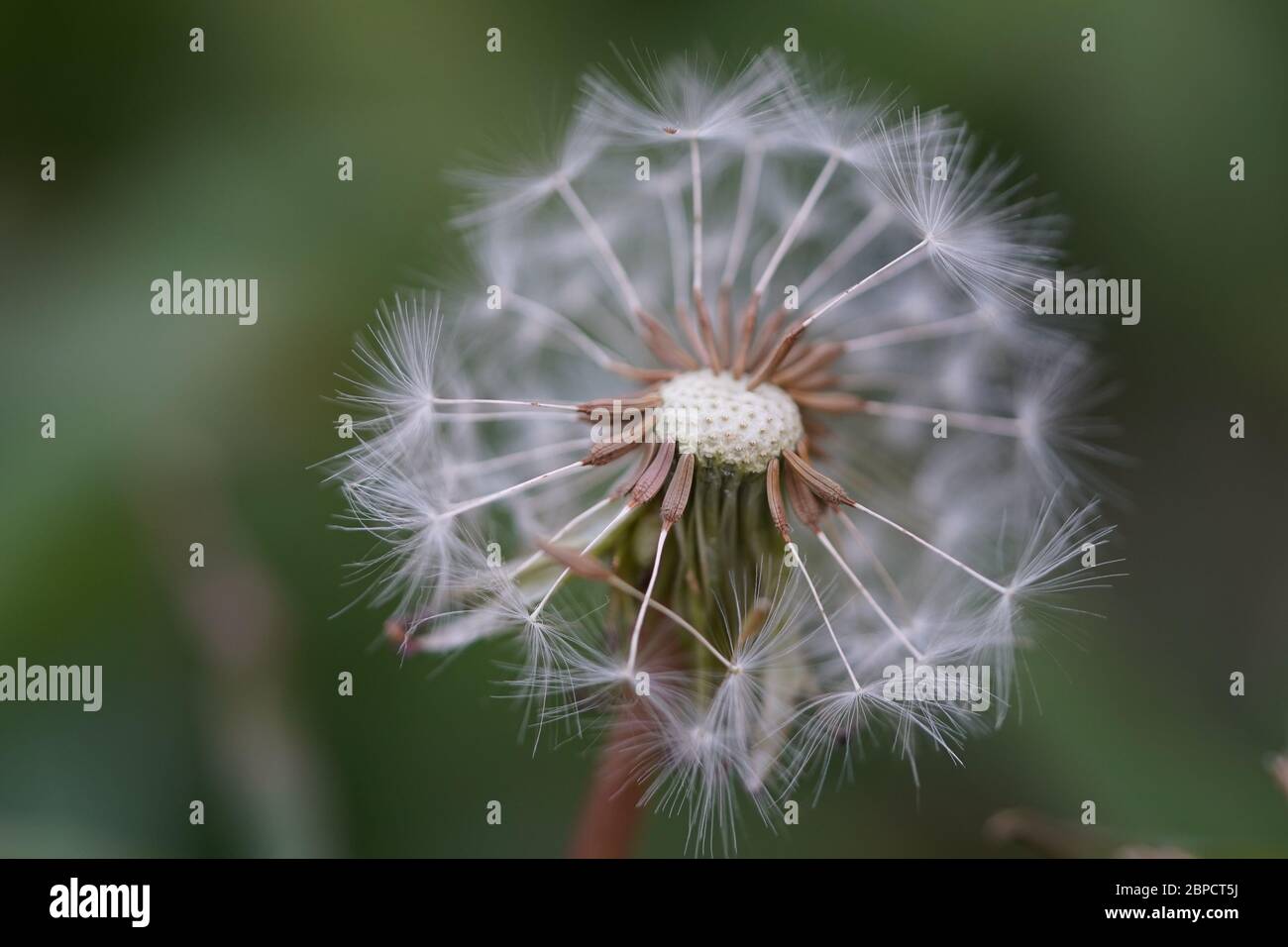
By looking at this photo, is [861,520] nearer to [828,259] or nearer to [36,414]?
Result: [828,259]

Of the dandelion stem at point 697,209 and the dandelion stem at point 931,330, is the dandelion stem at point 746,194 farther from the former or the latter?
the dandelion stem at point 931,330

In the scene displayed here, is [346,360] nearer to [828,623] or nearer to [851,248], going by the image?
[851,248]

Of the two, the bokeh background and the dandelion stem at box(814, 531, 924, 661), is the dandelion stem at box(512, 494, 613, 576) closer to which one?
the dandelion stem at box(814, 531, 924, 661)

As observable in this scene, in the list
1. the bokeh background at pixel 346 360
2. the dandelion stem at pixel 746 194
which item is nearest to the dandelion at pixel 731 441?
the dandelion stem at pixel 746 194

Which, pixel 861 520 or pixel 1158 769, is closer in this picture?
pixel 861 520

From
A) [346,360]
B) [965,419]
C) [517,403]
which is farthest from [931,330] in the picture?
[346,360]
